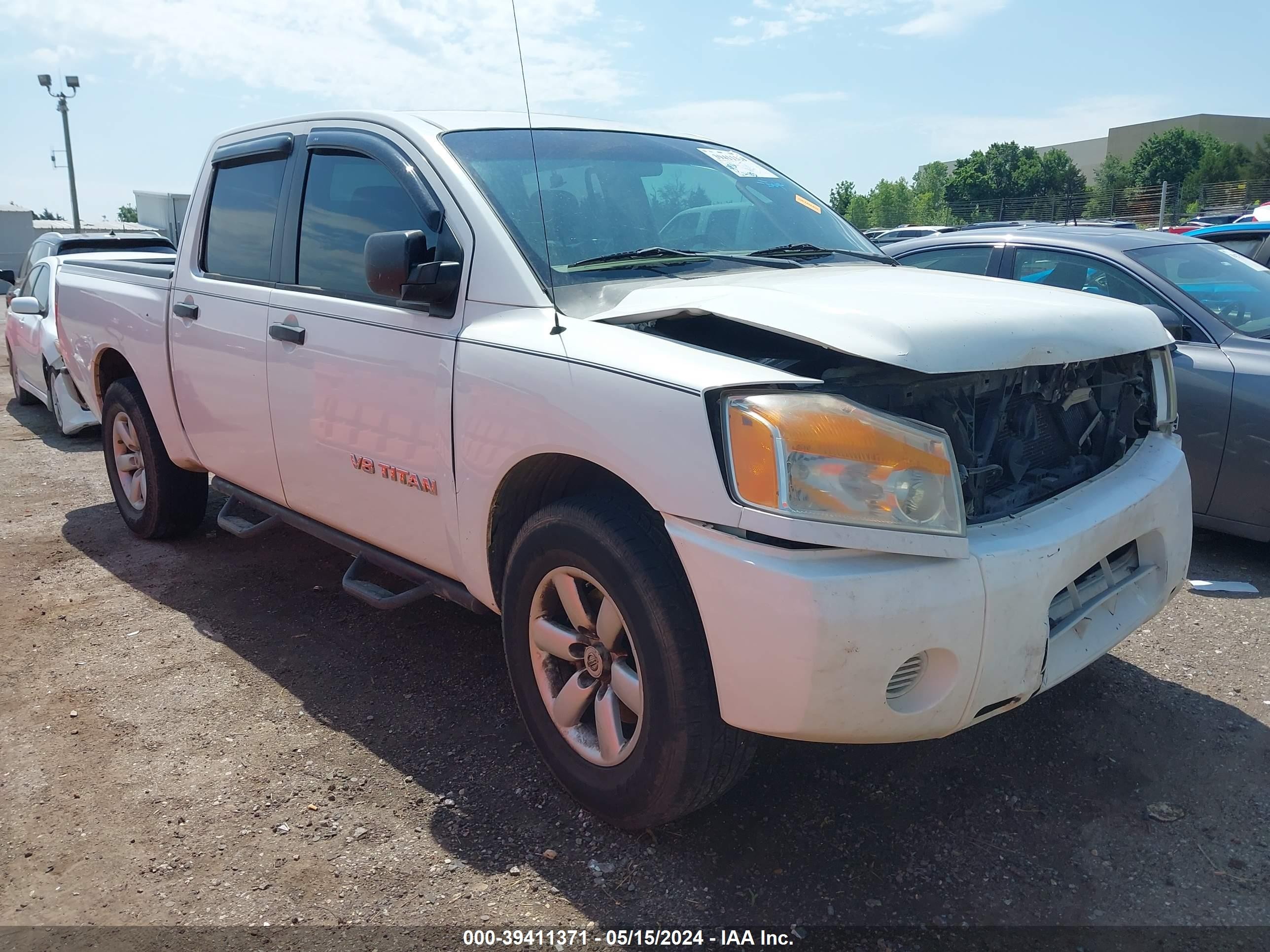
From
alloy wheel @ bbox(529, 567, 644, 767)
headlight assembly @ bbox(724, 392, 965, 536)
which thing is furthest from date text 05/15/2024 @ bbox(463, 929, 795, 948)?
headlight assembly @ bbox(724, 392, 965, 536)

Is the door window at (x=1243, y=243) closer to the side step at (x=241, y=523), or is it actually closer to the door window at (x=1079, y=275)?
the door window at (x=1079, y=275)

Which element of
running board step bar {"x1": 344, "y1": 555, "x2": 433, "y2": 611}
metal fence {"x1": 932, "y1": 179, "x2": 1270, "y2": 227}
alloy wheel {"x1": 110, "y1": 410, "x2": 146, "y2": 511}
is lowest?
running board step bar {"x1": 344, "y1": 555, "x2": 433, "y2": 611}

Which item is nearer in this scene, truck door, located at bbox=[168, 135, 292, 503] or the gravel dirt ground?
the gravel dirt ground

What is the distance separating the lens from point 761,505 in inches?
81.4

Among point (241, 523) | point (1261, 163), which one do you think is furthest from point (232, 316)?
point (1261, 163)

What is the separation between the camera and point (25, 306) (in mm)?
7090

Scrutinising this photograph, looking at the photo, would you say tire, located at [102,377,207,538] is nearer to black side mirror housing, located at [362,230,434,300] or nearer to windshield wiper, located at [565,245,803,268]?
black side mirror housing, located at [362,230,434,300]

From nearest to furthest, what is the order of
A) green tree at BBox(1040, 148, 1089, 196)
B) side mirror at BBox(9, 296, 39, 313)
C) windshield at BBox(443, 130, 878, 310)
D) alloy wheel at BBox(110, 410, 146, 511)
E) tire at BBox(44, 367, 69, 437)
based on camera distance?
1. windshield at BBox(443, 130, 878, 310)
2. alloy wheel at BBox(110, 410, 146, 511)
3. side mirror at BBox(9, 296, 39, 313)
4. tire at BBox(44, 367, 69, 437)
5. green tree at BBox(1040, 148, 1089, 196)

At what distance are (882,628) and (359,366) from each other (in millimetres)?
1908

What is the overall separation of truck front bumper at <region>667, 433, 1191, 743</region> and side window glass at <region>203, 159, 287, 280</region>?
2.49 metres

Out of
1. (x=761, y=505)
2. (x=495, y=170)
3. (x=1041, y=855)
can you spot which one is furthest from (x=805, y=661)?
(x=495, y=170)

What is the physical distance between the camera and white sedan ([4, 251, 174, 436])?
301 inches

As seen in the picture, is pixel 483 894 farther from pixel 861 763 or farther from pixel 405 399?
pixel 405 399

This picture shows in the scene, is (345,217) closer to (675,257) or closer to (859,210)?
(675,257)
